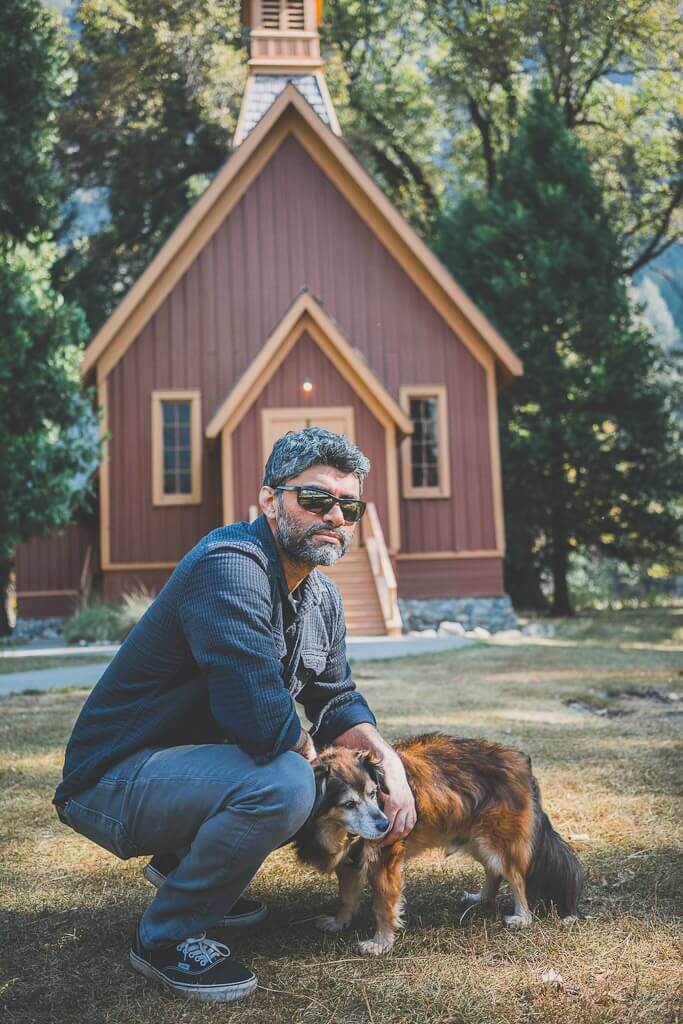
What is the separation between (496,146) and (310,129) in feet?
42.2

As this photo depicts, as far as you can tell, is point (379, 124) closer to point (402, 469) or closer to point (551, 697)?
point (402, 469)

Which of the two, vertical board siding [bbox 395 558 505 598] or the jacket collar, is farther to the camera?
vertical board siding [bbox 395 558 505 598]

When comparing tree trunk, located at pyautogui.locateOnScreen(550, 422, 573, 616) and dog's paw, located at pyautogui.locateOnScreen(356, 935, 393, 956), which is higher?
tree trunk, located at pyautogui.locateOnScreen(550, 422, 573, 616)

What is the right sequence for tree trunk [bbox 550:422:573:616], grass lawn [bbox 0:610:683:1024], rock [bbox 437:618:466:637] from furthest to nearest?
tree trunk [bbox 550:422:573:616]
rock [bbox 437:618:466:637]
grass lawn [bbox 0:610:683:1024]

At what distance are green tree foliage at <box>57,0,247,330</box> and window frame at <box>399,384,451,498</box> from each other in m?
9.83

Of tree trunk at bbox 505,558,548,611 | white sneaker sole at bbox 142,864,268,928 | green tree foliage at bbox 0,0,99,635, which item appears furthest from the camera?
tree trunk at bbox 505,558,548,611

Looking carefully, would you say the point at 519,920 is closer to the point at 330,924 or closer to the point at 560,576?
the point at 330,924

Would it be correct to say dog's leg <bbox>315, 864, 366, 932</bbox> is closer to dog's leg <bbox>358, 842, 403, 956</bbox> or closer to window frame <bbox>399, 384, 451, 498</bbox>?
dog's leg <bbox>358, 842, 403, 956</bbox>

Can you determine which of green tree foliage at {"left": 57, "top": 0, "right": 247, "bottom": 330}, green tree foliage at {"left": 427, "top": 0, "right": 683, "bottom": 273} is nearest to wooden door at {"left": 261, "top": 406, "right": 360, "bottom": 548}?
green tree foliage at {"left": 57, "top": 0, "right": 247, "bottom": 330}

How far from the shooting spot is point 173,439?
17219 millimetres

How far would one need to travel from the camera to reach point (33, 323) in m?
14.0

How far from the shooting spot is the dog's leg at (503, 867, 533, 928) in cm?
316

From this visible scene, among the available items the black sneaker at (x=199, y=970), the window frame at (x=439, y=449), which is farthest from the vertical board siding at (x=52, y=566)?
the black sneaker at (x=199, y=970)

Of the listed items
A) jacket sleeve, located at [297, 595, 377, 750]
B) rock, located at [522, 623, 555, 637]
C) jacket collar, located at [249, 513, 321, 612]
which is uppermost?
jacket collar, located at [249, 513, 321, 612]
